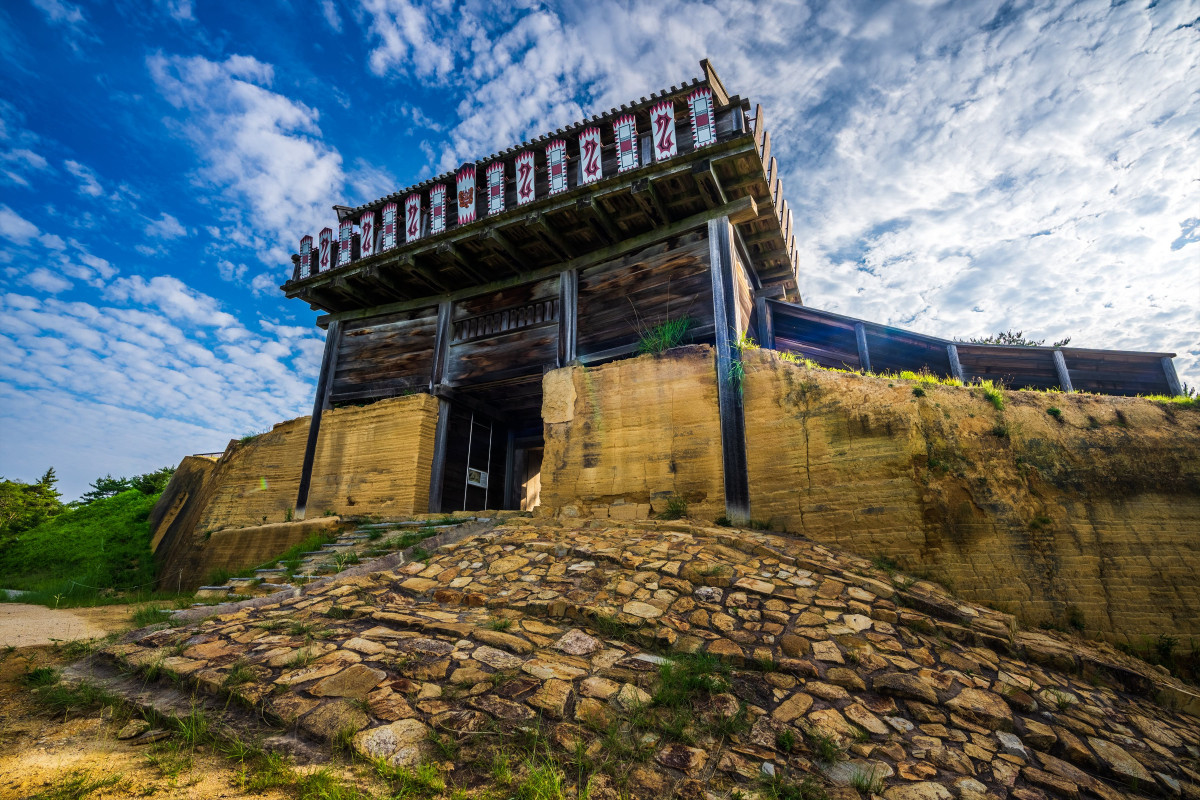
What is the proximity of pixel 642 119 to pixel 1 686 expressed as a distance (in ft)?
34.4

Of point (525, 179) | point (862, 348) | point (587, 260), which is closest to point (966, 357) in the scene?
point (862, 348)

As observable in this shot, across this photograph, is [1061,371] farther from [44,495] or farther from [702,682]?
[44,495]

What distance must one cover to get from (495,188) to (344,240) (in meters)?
4.44

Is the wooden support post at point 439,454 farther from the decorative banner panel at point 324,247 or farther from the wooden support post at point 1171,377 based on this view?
the wooden support post at point 1171,377

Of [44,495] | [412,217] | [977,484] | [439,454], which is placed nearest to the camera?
[977,484]

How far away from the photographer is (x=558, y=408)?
9.35m

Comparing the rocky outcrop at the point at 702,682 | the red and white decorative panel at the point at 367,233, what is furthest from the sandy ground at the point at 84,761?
the red and white decorative panel at the point at 367,233

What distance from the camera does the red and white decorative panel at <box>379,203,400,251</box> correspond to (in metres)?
11.5

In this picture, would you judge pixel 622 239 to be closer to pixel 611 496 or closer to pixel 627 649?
pixel 611 496

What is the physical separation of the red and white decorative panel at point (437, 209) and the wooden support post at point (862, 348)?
895 cm

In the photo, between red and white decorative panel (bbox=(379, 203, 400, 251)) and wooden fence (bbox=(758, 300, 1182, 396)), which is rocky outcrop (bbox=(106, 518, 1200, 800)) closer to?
wooden fence (bbox=(758, 300, 1182, 396))

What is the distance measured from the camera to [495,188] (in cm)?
1039

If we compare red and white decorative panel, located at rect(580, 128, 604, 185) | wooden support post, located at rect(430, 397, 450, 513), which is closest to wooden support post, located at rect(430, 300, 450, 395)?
wooden support post, located at rect(430, 397, 450, 513)

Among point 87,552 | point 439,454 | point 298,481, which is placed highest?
point 439,454
